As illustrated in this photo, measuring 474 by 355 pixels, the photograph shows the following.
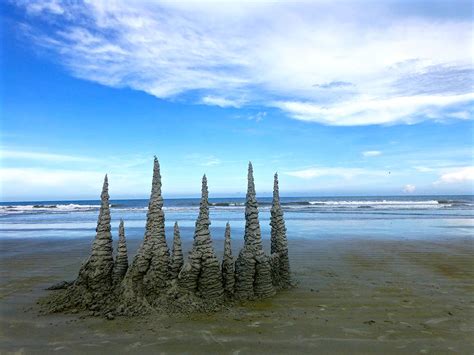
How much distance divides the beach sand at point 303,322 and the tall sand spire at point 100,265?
961mm

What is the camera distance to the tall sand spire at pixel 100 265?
9.40m

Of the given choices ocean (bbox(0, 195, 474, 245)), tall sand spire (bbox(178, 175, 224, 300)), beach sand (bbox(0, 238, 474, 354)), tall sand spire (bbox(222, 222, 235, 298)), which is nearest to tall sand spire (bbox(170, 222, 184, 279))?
tall sand spire (bbox(178, 175, 224, 300))

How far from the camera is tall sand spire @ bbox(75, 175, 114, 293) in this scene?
9.40 metres

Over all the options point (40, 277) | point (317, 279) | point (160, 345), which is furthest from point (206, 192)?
point (40, 277)

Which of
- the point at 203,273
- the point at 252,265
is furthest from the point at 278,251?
the point at 203,273

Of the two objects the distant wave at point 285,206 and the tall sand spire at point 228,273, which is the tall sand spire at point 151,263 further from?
the distant wave at point 285,206

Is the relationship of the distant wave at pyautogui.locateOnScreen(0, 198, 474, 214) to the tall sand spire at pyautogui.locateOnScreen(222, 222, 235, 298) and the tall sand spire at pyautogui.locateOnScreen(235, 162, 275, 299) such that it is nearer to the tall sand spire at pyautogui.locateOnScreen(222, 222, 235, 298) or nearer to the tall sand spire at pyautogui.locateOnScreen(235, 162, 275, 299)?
the tall sand spire at pyautogui.locateOnScreen(235, 162, 275, 299)

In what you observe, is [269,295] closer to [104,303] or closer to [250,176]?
[250,176]

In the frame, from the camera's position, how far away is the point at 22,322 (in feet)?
27.4

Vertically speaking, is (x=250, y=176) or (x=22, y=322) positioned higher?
(x=250, y=176)

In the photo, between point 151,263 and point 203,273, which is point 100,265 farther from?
point 203,273

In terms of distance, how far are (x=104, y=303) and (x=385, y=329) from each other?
6.25 metres

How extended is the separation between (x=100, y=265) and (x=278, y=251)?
4814mm

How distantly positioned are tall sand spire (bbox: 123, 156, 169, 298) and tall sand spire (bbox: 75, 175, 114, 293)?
62 centimetres
